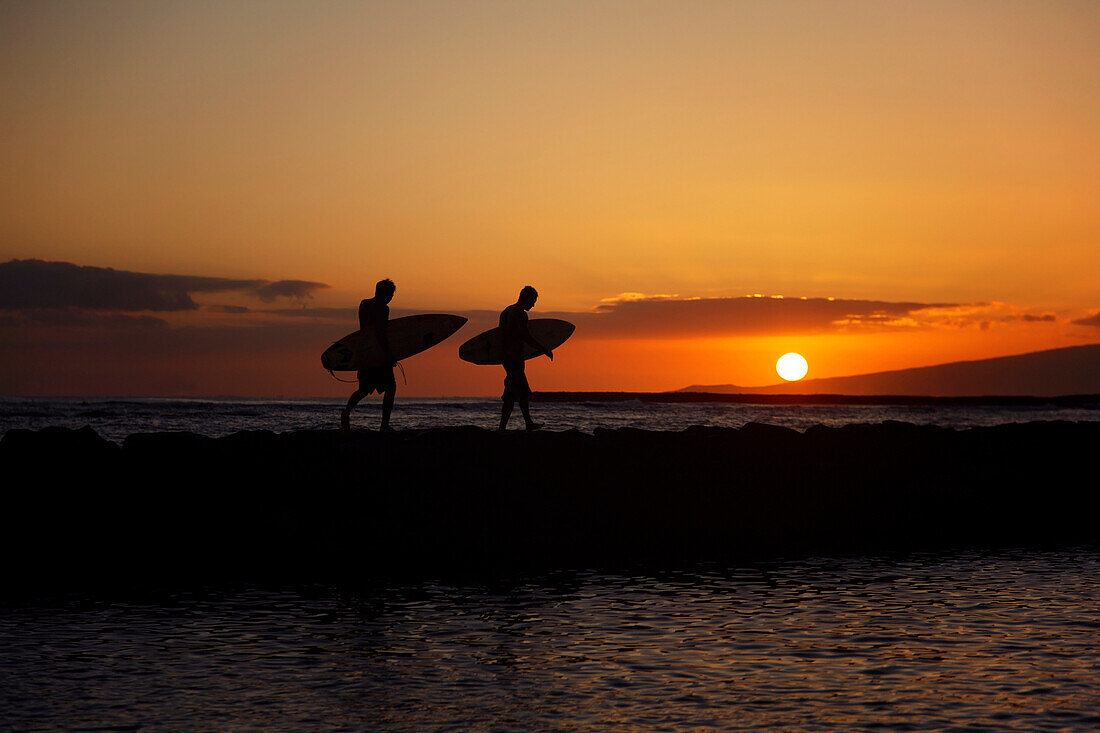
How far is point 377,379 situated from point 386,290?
4.22 ft

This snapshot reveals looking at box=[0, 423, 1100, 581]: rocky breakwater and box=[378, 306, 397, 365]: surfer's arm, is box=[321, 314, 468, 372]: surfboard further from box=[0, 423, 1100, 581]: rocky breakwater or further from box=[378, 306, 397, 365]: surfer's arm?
box=[0, 423, 1100, 581]: rocky breakwater

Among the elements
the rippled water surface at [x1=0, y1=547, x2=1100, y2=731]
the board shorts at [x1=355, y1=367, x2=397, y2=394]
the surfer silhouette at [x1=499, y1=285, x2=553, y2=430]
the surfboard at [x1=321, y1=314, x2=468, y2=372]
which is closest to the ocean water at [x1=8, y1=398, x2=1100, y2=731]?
the rippled water surface at [x1=0, y1=547, x2=1100, y2=731]

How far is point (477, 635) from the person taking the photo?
8.27m

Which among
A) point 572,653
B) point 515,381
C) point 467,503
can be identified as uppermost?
point 515,381

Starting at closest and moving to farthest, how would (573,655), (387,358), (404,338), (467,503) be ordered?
(573,655) < (467,503) < (387,358) < (404,338)

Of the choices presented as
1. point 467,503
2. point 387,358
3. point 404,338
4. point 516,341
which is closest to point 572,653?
point 467,503

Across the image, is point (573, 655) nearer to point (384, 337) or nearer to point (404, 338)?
point (384, 337)

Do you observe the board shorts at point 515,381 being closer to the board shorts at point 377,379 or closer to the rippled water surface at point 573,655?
the board shorts at point 377,379

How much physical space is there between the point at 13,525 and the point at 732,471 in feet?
32.9

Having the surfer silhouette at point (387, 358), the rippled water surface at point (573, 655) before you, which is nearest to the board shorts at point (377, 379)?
the surfer silhouette at point (387, 358)

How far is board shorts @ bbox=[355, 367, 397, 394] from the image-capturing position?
1413 centimetres

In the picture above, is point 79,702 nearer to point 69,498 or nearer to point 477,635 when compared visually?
point 477,635

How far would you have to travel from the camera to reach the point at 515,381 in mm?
15383

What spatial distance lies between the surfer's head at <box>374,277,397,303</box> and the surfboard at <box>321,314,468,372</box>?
91cm
